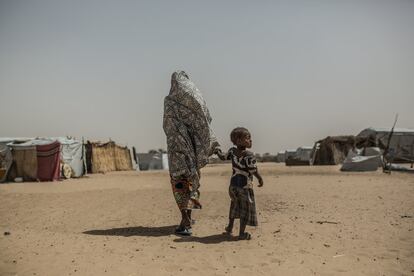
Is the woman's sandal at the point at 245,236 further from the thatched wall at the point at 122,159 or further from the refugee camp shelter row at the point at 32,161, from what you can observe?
the thatched wall at the point at 122,159

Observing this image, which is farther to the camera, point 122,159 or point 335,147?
point 122,159

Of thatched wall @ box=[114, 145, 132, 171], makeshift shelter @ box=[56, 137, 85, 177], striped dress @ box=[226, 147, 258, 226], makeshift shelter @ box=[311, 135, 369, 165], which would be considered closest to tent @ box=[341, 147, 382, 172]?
makeshift shelter @ box=[311, 135, 369, 165]

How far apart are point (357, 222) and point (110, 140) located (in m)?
23.8

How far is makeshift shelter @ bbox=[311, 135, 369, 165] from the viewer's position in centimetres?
2677

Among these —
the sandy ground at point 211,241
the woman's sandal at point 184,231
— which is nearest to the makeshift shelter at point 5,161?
the sandy ground at point 211,241

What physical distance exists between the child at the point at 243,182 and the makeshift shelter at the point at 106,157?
21548mm

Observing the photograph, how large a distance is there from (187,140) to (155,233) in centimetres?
126

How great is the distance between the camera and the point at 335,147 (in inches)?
1060

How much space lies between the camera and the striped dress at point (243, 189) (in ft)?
15.4

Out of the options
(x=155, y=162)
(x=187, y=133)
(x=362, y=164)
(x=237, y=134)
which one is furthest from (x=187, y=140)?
(x=155, y=162)

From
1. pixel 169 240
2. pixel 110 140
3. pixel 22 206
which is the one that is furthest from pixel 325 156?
pixel 169 240

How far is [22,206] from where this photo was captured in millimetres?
8312

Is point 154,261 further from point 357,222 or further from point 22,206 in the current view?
point 22,206

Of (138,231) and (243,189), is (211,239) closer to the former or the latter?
(243,189)
